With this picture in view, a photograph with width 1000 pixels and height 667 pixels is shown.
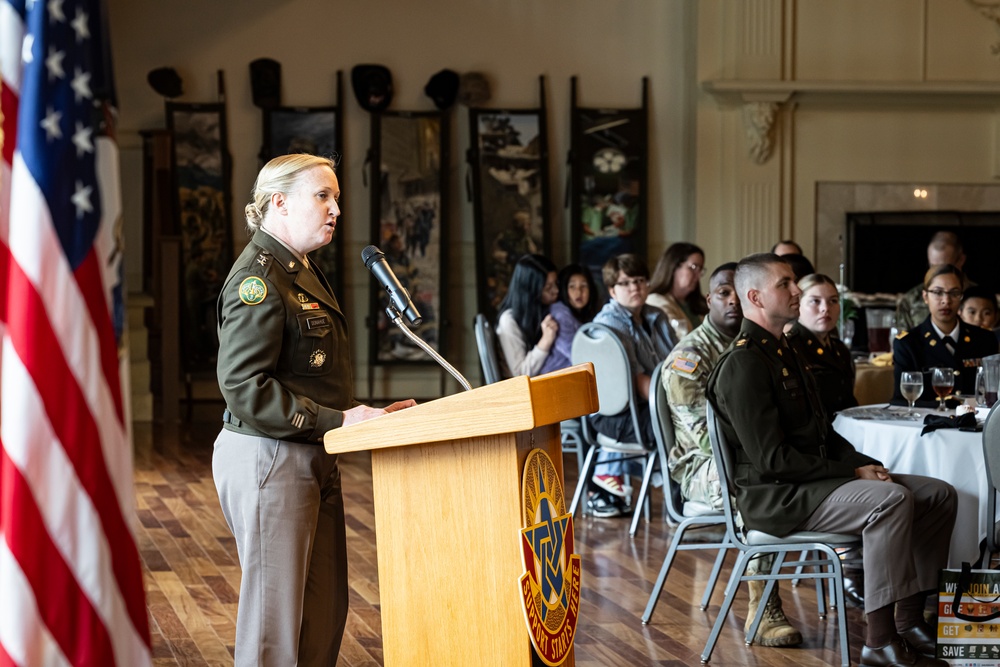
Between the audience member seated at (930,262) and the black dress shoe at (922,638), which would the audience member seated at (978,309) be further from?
the black dress shoe at (922,638)

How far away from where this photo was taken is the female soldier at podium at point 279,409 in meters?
2.70

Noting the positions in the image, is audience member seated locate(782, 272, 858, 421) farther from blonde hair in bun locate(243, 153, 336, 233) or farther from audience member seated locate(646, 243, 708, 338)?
blonde hair in bun locate(243, 153, 336, 233)

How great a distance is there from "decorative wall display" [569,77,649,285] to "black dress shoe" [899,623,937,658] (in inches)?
308

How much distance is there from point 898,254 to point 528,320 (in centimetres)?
559

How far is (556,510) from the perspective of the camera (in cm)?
266

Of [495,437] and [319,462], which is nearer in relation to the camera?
[495,437]

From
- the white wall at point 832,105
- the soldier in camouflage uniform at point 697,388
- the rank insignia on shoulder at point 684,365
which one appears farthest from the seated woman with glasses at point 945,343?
the white wall at point 832,105

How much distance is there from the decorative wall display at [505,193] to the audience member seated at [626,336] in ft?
16.4

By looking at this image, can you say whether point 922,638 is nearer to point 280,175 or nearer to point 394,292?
point 394,292

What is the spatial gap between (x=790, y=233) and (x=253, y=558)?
9.64 meters

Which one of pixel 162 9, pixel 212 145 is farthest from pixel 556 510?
pixel 162 9

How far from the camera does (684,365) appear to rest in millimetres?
4895

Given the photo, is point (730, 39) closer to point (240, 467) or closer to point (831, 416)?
point (831, 416)

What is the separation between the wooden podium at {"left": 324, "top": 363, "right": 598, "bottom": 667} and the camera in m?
2.44
